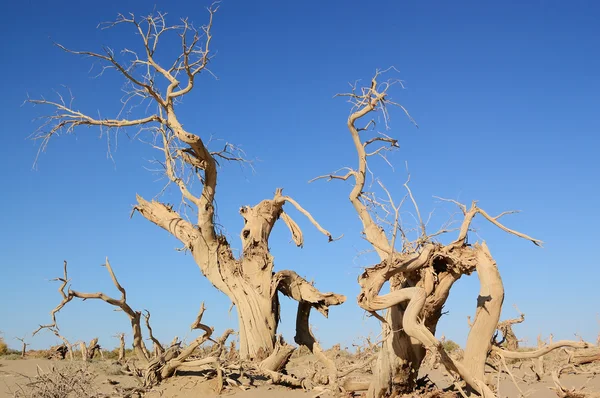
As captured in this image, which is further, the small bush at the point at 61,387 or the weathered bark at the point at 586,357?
the weathered bark at the point at 586,357

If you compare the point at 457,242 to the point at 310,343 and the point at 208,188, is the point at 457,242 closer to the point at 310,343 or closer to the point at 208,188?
the point at 310,343

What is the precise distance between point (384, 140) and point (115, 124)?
21.8ft

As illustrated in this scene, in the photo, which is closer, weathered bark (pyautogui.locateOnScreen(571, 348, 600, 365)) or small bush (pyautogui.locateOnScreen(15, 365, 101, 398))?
small bush (pyautogui.locateOnScreen(15, 365, 101, 398))

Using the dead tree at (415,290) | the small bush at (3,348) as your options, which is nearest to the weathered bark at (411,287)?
the dead tree at (415,290)

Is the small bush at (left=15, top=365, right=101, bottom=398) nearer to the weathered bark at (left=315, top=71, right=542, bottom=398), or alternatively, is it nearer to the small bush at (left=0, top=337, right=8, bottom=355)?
the weathered bark at (left=315, top=71, right=542, bottom=398)

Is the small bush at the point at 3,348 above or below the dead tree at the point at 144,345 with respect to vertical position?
above

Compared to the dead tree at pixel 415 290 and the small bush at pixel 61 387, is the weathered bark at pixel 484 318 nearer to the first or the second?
the dead tree at pixel 415 290

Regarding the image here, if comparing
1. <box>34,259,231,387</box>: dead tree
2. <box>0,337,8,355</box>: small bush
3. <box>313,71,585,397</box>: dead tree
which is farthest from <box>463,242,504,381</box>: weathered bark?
<box>0,337,8,355</box>: small bush

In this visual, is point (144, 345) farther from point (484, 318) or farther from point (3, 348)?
point (3, 348)

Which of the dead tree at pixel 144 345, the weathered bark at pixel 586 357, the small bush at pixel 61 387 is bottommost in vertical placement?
the weathered bark at pixel 586 357

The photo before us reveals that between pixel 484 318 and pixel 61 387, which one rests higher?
pixel 484 318

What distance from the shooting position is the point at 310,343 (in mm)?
12523

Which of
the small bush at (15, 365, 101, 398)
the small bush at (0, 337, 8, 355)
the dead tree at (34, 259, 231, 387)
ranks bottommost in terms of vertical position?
the small bush at (15, 365, 101, 398)

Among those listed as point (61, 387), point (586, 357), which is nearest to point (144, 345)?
point (61, 387)
